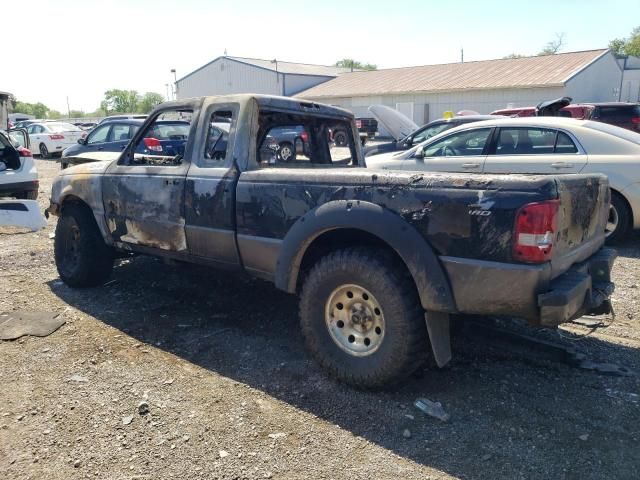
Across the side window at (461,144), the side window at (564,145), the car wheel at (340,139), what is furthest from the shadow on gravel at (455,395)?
the side window at (461,144)

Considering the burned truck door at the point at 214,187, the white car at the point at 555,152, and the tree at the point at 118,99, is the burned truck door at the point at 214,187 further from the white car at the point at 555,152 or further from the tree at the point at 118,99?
the tree at the point at 118,99

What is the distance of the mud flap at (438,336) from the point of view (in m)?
3.16

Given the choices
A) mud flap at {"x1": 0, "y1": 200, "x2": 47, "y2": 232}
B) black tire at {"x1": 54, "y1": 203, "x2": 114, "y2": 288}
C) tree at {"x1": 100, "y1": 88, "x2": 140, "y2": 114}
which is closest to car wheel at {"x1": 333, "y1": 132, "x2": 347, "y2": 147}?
black tire at {"x1": 54, "y1": 203, "x2": 114, "y2": 288}

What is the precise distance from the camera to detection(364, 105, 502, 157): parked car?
10.2 meters

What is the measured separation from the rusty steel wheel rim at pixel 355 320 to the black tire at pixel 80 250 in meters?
2.98

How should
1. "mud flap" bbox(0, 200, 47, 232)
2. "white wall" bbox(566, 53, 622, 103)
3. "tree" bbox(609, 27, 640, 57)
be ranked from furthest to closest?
"tree" bbox(609, 27, 640, 57) → "white wall" bbox(566, 53, 622, 103) → "mud flap" bbox(0, 200, 47, 232)

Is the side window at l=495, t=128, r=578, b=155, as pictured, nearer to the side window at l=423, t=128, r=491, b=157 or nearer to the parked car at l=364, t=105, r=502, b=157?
the side window at l=423, t=128, r=491, b=157

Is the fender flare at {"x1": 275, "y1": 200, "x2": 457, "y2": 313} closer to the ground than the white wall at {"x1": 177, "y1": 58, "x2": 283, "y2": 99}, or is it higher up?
closer to the ground

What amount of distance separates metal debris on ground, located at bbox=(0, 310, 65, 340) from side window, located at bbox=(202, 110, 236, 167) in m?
1.93

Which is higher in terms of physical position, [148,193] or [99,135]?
[99,135]

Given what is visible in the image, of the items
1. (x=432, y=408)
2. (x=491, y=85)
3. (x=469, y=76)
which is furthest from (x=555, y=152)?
(x=469, y=76)

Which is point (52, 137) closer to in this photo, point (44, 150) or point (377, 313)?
point (44, 150)

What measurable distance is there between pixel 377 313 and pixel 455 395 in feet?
2.42

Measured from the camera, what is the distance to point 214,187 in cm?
412
